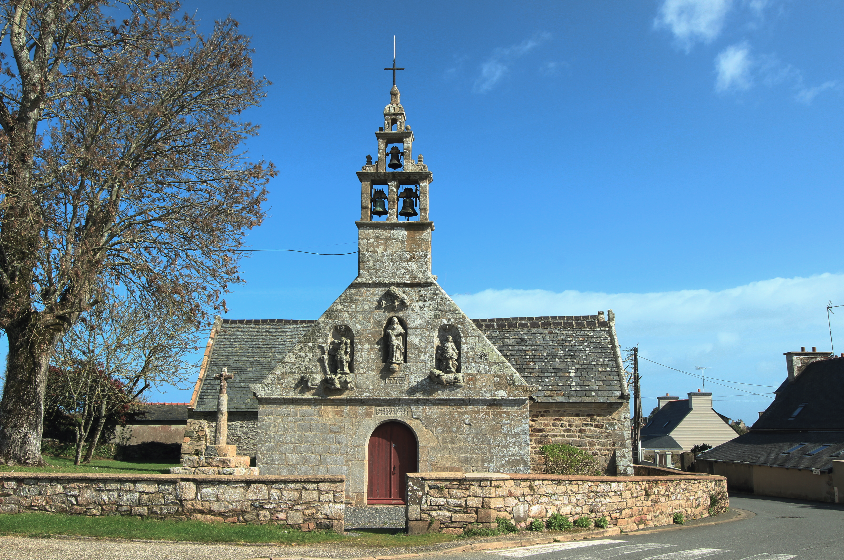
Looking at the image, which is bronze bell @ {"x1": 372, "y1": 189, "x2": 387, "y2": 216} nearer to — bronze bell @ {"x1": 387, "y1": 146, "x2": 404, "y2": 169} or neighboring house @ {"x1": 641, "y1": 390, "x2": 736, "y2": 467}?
bronze bell @ {"x1": 387, "y1": 146, "x2": 404, "y2": 169}

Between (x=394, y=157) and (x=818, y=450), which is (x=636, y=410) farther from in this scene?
(x=394, y=157)

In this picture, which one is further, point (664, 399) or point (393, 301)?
point (664, 399)

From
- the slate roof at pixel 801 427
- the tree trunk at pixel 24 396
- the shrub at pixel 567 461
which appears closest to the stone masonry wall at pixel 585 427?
the shrub at pixel 567 461

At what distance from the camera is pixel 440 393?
15.3 meters

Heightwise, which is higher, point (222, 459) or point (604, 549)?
point (222, 459)

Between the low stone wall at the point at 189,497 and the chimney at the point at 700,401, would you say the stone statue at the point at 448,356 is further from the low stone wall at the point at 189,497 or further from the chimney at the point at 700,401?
the chimney at the point at 700,401

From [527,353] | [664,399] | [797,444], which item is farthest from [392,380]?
[664,399]

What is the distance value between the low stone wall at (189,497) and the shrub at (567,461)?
29.3ft

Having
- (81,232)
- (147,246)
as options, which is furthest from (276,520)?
(81,232)

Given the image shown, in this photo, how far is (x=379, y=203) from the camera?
16766mm

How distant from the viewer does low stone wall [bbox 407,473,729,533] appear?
10.8 m

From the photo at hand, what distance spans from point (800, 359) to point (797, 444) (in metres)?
6.94

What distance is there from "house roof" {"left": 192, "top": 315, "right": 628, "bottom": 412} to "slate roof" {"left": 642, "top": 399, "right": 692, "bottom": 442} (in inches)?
962

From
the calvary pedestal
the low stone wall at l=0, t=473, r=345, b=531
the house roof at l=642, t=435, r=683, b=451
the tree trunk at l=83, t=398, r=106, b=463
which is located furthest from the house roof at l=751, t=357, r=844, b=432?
the tree trunk at l=83, t=398, r=106, b=463
